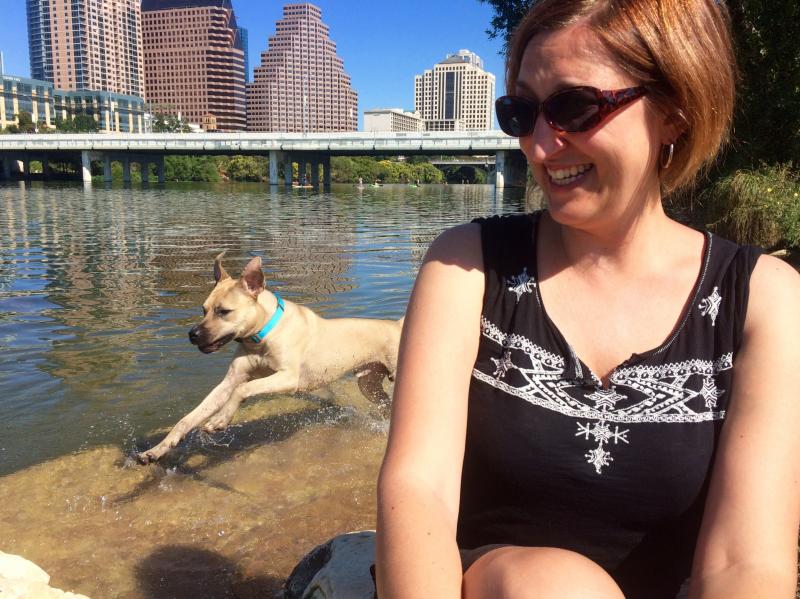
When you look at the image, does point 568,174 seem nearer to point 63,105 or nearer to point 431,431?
point 431,431

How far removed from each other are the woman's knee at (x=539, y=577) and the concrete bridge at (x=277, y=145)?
225 ft

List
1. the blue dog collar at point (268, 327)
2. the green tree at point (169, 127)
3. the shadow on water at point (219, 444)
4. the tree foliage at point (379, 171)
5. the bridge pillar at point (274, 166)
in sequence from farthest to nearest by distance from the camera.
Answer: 1. the green tree at point (169, 127)
2. the tree foliage at point (379, 171)
3. the bridge pillar at point (274, 166)
4. the blue dog collar at point (268, 327)
5. the shadow on water at point (219, 444)

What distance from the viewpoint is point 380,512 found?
1637 millimetres

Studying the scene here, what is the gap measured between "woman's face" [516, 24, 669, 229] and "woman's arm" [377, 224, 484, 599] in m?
0.30

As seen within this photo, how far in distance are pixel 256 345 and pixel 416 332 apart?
4401 millimetres

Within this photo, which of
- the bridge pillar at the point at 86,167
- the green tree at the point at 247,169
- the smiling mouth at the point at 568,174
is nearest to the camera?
the smiling mouth at the point at 568,174

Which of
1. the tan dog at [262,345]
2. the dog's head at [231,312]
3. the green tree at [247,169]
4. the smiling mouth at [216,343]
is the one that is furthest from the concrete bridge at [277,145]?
the smiling mouth at [216,343]

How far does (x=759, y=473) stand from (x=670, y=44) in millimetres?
1081

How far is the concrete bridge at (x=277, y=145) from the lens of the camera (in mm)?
69713

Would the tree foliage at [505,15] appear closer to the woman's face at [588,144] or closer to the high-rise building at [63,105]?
the woman's face at [588,144]

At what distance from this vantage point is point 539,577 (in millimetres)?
1424

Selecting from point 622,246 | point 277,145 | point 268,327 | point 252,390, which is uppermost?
point 277,145

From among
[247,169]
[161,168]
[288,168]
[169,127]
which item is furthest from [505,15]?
[169,127]

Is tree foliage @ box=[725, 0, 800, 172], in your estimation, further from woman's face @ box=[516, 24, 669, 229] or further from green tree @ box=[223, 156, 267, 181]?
green tree @ box=[223, 156, 267, 181]
